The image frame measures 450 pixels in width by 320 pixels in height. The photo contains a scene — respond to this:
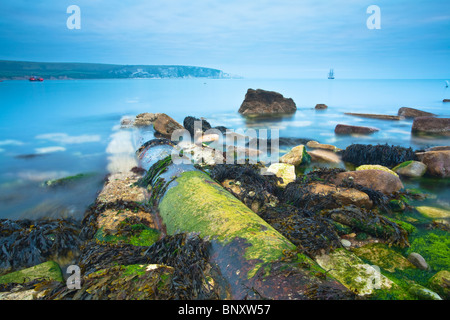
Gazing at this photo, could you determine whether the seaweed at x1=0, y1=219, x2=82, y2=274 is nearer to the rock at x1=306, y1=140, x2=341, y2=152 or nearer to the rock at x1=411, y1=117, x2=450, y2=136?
the rock at x1=306, y1=140, x2=341, y2=152

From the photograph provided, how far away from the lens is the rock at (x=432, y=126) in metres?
12.9

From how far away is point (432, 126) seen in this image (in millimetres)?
13250

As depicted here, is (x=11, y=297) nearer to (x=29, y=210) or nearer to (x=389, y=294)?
(x=389, y=294)

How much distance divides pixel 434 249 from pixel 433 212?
5.76 ft

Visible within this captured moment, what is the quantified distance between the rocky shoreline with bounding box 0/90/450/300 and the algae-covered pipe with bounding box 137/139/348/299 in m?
0.01

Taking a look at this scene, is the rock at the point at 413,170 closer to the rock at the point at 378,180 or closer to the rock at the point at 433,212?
the rock at the point at 378,180

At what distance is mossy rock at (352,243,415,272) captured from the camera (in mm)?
3318

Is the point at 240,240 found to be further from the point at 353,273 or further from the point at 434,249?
the point at 434,249

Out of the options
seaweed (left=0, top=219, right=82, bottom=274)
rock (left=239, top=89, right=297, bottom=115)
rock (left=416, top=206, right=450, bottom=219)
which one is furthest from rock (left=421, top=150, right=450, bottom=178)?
rock (left=239, top=89, right=297, bottom=115)

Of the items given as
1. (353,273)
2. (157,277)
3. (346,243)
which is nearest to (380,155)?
(346,243)

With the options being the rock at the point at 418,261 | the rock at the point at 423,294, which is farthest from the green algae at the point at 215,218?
the rock at the point at 418,261

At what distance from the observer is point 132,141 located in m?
11.9

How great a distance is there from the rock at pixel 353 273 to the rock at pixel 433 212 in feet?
10.2

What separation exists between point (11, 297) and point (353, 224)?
174 inches
